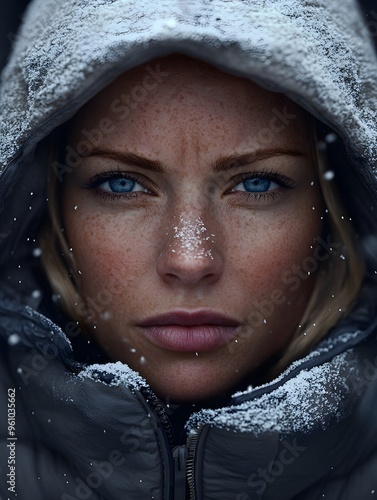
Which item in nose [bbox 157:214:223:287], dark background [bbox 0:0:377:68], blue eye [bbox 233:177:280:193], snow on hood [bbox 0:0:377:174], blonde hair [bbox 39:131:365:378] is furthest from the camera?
dark background [bbox 0:0:377:68]

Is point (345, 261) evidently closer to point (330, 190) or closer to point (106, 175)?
point (330, 190)

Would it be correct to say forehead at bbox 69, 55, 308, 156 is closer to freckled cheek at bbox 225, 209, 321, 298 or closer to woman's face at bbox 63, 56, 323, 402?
woman's face at bbox 63, 56, 323, 402

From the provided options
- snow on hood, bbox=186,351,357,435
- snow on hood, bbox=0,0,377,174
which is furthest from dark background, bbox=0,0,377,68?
snow on hood, bbox=186,351,357,435

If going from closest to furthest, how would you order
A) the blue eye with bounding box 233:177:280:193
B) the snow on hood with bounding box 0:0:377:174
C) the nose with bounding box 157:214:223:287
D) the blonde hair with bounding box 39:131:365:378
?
1. the snow on hood with bounding box 0:0:377:174
2. the nose with bounding box 157:214:223:287
3. the blue eye with bounding box 233:177:280:193
4. the blonde hair with bounding box 39:131:365:378

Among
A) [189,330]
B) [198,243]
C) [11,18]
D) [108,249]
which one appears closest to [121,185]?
[108,249]

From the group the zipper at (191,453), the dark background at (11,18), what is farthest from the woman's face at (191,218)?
the dark background at (11,18)

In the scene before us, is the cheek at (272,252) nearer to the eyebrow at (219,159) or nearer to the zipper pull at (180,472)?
the eyebrow at (219,159)
